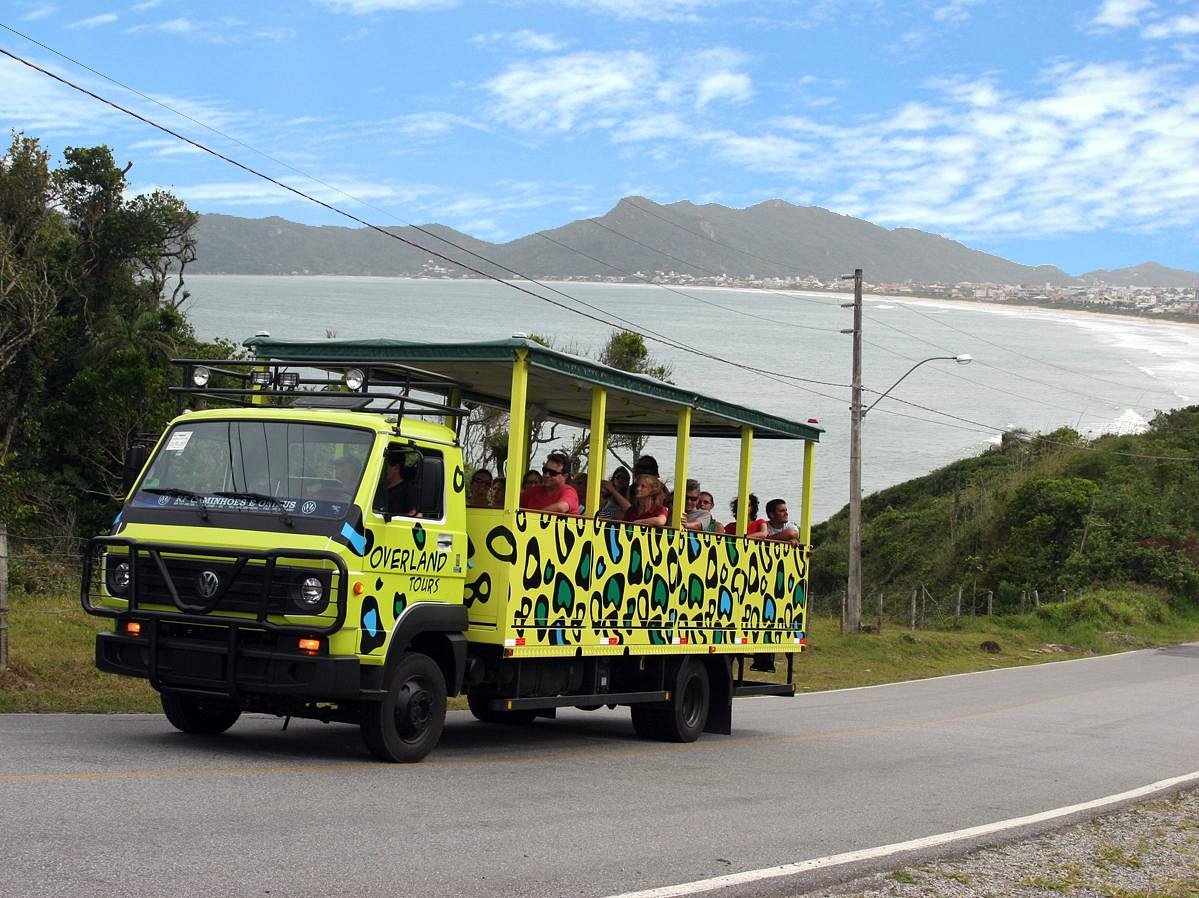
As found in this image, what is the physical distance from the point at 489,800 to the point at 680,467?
539 centimetres

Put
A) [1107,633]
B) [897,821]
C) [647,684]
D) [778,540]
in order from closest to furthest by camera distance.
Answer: [897,821], [647,684], [778,540], [1107,633]

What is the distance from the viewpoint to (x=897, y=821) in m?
9.64

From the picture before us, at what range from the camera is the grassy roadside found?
534 inches

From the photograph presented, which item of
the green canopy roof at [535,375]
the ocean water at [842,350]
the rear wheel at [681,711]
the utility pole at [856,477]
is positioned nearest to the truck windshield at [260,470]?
the green canopy roof at [535,375]

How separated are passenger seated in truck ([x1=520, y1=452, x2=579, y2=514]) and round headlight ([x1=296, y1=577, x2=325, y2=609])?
2.84 m

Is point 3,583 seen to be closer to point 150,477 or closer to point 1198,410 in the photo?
point 150,477

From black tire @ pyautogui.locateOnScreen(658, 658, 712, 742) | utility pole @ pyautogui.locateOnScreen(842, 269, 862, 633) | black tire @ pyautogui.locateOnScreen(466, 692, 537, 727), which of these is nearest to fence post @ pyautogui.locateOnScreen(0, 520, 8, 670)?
black tire @ pyautogui.locateOnScreen(466, 692, 537, 727)

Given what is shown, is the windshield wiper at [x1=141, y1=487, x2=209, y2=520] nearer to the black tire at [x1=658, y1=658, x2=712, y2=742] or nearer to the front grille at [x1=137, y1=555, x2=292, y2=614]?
the front grille at [x1=137, y1=555, x2=292, y2=614]

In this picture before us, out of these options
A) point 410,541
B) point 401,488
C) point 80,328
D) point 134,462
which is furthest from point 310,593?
point 80,328

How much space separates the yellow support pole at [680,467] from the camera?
13.7 metres

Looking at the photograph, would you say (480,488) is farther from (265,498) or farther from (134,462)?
(134,462)

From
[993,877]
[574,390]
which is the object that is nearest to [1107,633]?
[574,390]

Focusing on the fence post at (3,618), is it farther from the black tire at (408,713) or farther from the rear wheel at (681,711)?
the rear wheel at (681,711)

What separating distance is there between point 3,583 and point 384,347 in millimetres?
4645
